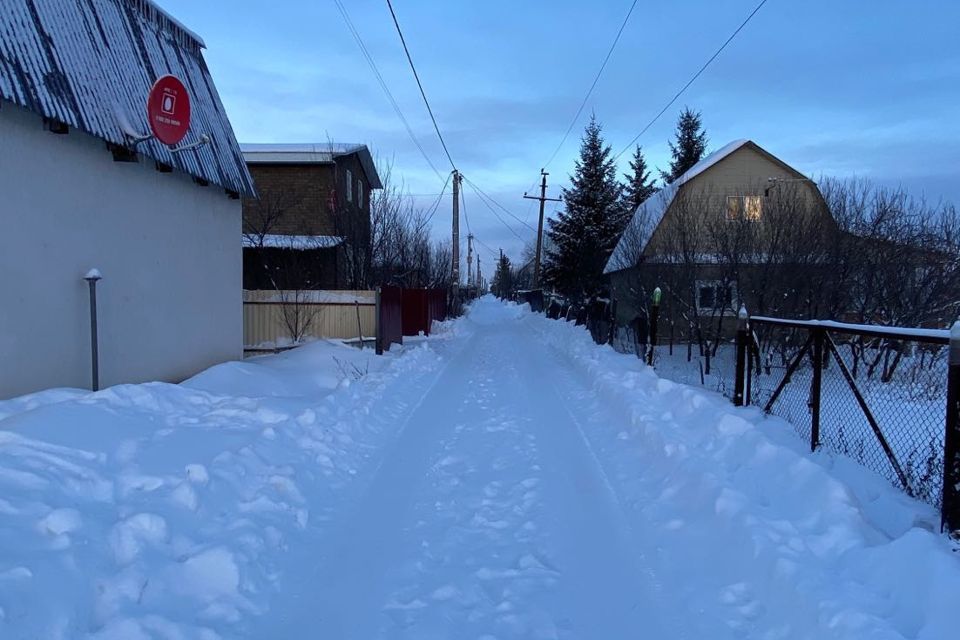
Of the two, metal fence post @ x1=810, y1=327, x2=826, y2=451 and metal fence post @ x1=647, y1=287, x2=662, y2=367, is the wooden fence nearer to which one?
metal fence post @ x1=647, y1=287, x2=662, y2=367

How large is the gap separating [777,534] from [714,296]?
12.0m

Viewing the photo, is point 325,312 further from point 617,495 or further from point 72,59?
point 617,495

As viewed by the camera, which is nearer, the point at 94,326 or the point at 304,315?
the point at 94,326

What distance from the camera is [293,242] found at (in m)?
19.6

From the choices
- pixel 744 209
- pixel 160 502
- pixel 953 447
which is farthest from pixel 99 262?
pixel 744 209

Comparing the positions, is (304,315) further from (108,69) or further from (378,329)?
(108,69)

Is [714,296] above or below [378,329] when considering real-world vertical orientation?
above

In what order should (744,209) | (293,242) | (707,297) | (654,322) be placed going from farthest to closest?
(293,242)
(744,209)
(707,297)
(654,322)

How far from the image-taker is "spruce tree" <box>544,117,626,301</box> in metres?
32.3

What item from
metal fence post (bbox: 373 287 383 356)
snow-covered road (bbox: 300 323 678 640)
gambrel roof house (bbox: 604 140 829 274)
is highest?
gambrel roof house (bbox: 604 140 829 274)

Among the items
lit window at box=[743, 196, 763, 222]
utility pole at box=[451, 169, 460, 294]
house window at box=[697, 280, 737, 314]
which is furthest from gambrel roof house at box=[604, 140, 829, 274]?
utility pole at box=[451, 169, 460, 294]

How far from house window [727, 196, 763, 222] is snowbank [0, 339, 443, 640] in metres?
10.9

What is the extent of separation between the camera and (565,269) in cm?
3338

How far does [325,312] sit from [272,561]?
461 inches
